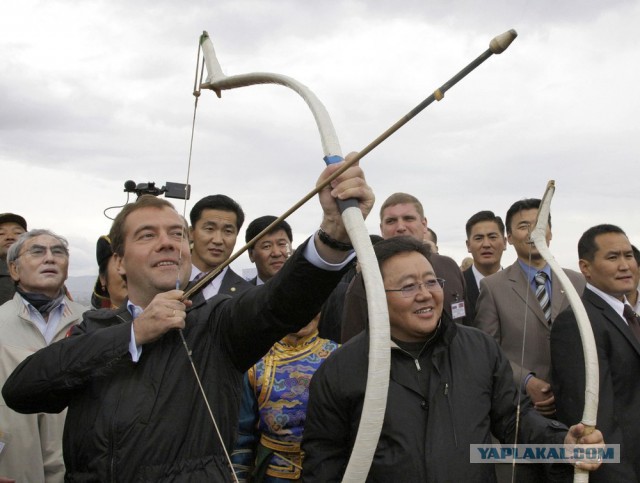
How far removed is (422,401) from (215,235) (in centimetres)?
219

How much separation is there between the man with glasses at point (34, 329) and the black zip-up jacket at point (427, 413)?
1476 mm

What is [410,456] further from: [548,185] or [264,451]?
[548,185]

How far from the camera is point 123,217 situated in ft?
7.55

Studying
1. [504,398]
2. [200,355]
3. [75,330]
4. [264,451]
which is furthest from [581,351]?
[75,330]

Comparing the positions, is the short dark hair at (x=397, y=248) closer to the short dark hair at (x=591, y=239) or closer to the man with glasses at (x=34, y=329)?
the short dark hair at (x=591, y=239)

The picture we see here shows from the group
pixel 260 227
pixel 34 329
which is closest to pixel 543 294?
pixel 260 227

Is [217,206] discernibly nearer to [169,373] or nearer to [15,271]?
[15,271]

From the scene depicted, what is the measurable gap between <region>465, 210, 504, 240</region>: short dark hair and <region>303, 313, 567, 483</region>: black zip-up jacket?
9.35 ft

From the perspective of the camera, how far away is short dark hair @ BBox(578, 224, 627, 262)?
328 cm

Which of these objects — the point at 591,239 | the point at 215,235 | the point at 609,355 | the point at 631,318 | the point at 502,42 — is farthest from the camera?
the point at 215,235

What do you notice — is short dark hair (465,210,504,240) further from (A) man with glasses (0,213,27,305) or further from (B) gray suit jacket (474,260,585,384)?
(A) man with glasses (0,213,27,305)

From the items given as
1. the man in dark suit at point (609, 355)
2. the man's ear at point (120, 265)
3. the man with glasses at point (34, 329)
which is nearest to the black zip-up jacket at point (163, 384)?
the man's ear at point (120, 265)

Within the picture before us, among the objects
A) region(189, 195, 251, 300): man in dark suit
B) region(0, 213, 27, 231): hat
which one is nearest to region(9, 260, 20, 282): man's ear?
region(189, 195, 251, 300): man in dark suit

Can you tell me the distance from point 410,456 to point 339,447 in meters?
0.28
